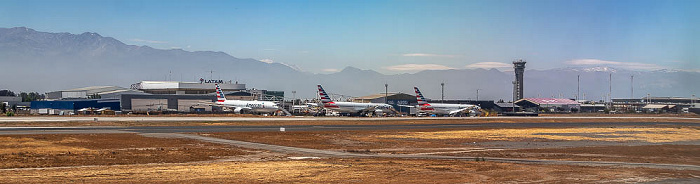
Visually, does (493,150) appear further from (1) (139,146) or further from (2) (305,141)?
(1) (139,146)

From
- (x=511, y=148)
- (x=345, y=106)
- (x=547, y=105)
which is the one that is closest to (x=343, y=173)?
(x=511, y=148)

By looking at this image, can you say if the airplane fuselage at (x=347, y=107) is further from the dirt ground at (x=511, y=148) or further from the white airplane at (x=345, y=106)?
the dirt ground at (x=511, y=148)

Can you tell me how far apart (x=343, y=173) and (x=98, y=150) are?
18154 mm

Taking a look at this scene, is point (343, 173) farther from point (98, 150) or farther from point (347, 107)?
point (347, 107)

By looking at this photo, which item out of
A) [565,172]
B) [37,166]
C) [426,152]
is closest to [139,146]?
[37,166]

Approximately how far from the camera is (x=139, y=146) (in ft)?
131

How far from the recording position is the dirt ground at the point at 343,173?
940 inches

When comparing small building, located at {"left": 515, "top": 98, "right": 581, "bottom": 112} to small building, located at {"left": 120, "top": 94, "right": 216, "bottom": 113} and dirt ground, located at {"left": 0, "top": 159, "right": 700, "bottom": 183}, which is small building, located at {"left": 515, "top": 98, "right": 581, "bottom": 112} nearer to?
small building, located at {"left": 120, "top": 94, "right": 216, "bottom": 113}

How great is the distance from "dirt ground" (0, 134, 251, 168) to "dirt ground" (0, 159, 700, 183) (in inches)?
133

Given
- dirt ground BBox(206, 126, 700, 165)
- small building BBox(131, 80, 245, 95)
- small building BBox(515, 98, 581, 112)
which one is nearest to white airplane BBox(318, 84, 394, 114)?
dirt ground BBox(206, 126, 700, 165)

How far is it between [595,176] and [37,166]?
25.0 m

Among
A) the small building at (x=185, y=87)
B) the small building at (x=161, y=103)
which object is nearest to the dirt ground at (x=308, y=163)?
the small building at (x=161, y=103)

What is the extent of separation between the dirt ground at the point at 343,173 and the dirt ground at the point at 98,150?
3380 millimetres

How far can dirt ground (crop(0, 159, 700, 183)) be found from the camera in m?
23.9
